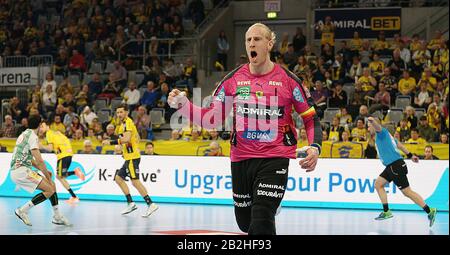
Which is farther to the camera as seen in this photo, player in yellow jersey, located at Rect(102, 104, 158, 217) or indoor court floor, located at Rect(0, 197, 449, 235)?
player in yellow jersey, located at Rect(102, 104, 158, 217)

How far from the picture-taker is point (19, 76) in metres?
26.8

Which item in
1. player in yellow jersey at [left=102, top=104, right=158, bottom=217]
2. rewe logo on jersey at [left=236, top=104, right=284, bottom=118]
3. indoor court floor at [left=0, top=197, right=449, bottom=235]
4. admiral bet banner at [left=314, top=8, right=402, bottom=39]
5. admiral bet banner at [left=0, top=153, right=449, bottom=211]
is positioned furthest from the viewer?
admiral bet banner at [left=314, top=8, right=402, bottom=39]

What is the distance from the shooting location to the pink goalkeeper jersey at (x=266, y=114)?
716 centimetres

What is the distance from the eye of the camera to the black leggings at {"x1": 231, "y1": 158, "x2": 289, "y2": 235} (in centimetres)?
687

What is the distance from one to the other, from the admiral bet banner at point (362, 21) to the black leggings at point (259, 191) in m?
19.8

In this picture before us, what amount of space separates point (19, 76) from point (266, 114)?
830 inches

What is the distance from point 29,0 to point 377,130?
21107 millimetres

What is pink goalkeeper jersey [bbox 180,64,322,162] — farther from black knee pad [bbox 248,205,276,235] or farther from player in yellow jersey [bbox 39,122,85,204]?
player in yellow jersey [bbox 39,122,85,204]

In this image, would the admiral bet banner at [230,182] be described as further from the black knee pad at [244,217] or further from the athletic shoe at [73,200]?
the black knee pad at [244,217]

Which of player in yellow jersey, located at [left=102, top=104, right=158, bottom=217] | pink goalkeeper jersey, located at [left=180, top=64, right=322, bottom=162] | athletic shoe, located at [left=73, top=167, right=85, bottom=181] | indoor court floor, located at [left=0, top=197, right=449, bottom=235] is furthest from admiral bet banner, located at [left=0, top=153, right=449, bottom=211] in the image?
pink goalkeeper jersey, located at [left=180, top=64, right=322, bottom=162]

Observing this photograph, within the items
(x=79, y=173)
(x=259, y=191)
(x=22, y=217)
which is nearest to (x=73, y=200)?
(x=79, y=173)

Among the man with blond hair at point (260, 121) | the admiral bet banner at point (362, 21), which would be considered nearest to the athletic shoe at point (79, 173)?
the admiral bet banner at point (362, 21)

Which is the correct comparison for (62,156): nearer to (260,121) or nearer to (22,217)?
(22,217)

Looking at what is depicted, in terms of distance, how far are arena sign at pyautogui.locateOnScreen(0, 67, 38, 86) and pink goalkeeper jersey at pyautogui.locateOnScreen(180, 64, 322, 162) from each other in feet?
67.1
